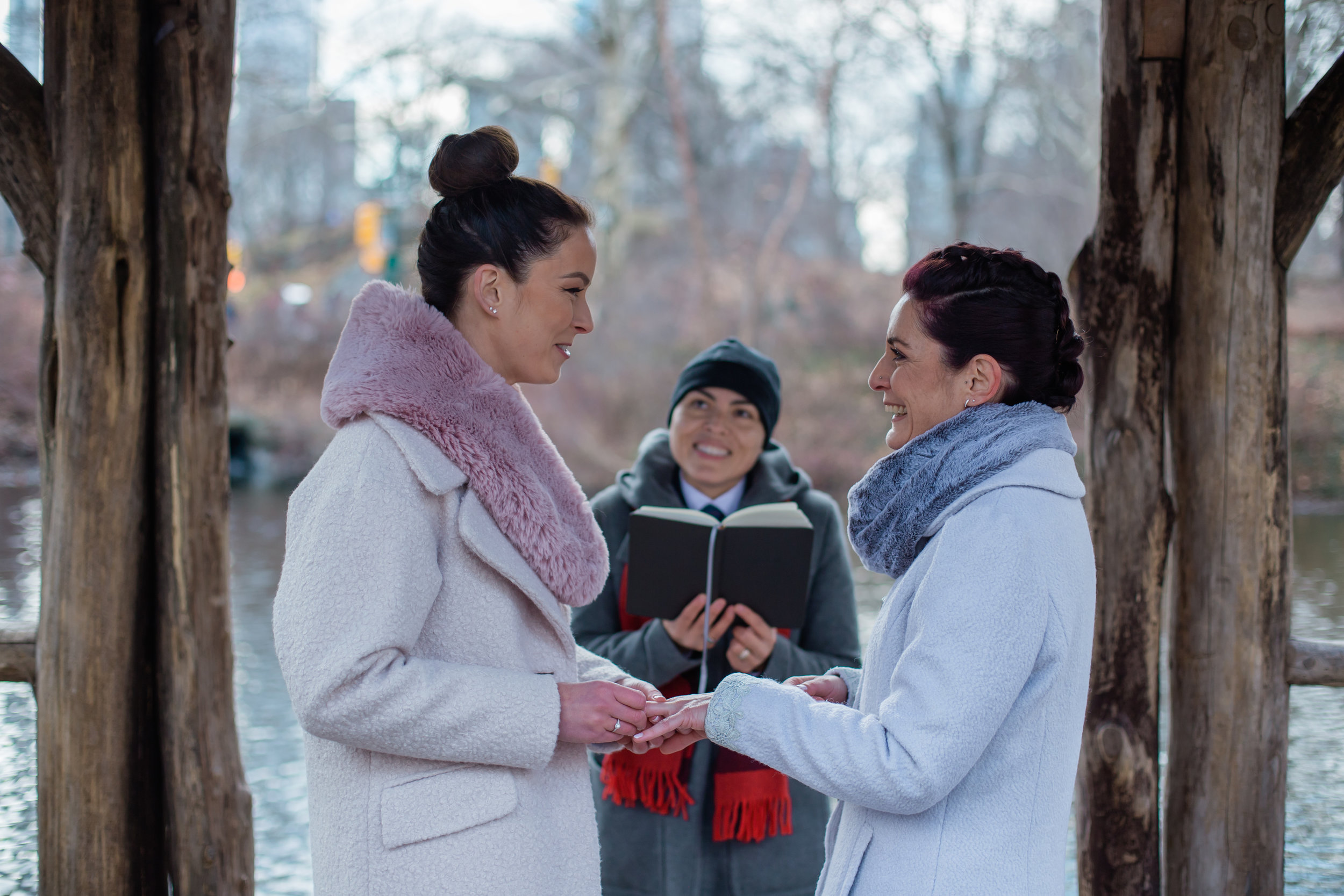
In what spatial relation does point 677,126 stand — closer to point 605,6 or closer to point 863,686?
point 605,6

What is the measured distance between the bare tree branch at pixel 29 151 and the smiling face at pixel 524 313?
1.51 meters

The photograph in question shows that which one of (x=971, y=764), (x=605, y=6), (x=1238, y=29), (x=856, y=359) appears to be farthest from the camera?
(x=856, y=359)

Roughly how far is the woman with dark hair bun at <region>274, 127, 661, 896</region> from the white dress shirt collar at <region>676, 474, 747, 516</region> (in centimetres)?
116

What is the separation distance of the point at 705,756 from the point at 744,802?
0.14m

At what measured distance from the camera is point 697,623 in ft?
8.65

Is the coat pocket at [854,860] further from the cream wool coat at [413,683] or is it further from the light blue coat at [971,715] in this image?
the cream wool coat at [413,683]

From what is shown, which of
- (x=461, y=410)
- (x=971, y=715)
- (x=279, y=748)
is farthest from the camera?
(x=279, y=748)

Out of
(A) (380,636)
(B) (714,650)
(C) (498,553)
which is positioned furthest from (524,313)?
(B) (714,650)

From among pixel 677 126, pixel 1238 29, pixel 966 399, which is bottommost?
pixel 966 399

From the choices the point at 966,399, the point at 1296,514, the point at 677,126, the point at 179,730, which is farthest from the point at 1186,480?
the point at 677,126

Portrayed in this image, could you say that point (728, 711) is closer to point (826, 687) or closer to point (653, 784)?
point (826, 687)

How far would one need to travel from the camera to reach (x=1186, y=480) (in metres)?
2.93

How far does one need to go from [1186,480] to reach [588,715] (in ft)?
6.14

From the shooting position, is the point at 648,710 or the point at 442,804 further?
the point at 648,710
